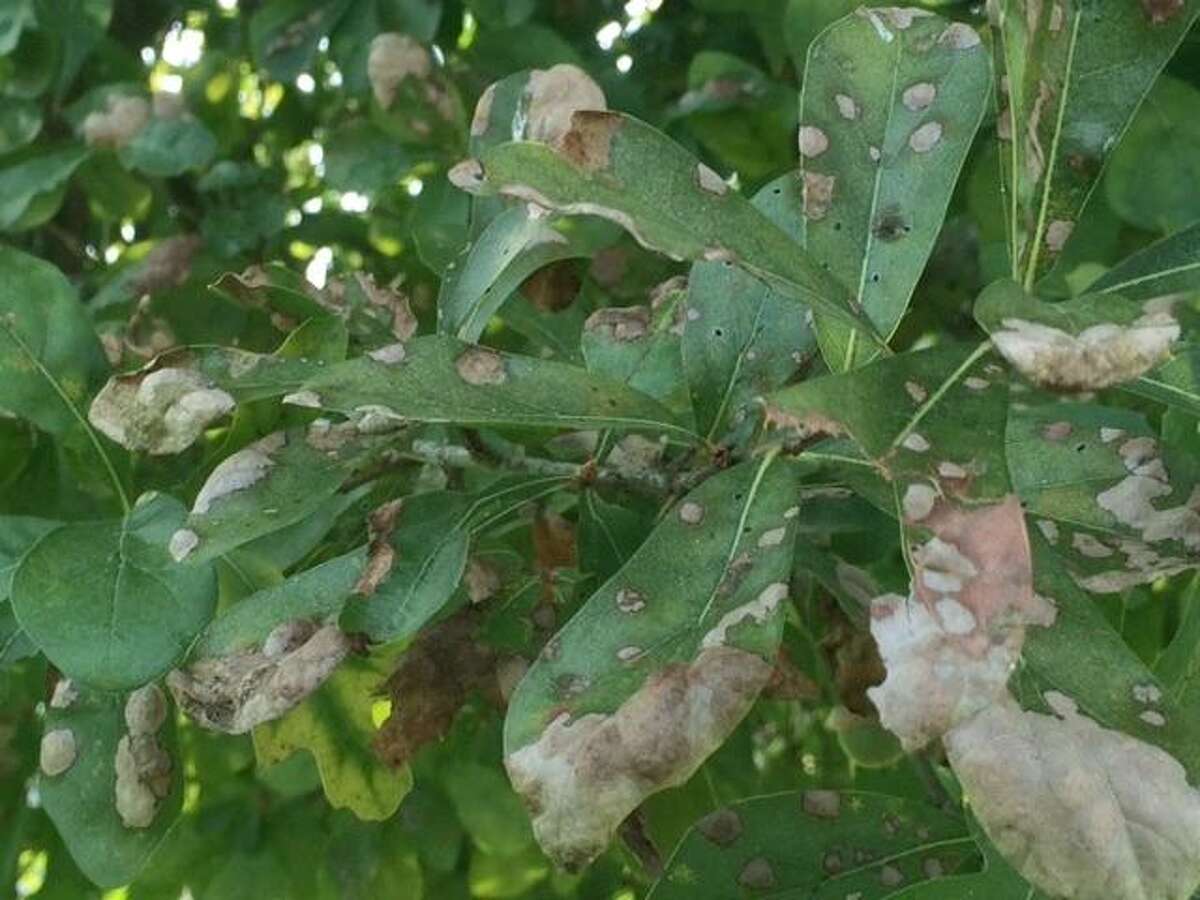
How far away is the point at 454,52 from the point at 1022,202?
1108mm

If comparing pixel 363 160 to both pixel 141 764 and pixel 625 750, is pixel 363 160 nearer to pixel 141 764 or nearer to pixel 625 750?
pixel 141 764

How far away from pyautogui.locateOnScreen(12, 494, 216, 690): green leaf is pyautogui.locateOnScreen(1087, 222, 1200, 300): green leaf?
1.49ft

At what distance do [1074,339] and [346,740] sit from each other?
1.95 ft

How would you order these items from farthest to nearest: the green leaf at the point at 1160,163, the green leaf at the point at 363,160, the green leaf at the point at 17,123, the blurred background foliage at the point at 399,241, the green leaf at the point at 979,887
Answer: the green leaf at the point at 17,123, the green leaf at the point at 363,160, the green leaf at the point at 1160,163, the blurred background foliage at the point at 399,241, the green leaf at the point at 979,887

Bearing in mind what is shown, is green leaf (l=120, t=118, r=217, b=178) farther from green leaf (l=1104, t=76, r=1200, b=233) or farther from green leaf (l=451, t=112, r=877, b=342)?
green leaf (l=451, t=112, r=877, b=342)

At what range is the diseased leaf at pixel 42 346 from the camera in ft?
3.27

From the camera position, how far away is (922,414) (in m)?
0.67

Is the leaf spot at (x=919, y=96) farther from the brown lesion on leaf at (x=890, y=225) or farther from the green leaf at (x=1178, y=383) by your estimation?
the green leaf at (x=1178, y=383)

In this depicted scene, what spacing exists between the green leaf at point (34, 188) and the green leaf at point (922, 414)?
1.11 meters

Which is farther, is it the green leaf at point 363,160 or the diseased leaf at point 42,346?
the green leaf at point 363,160

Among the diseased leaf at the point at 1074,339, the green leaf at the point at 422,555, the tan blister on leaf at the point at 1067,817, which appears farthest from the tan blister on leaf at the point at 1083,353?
the green leaf at the point at 422,555

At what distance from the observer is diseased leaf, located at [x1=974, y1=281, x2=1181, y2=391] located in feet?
1.85

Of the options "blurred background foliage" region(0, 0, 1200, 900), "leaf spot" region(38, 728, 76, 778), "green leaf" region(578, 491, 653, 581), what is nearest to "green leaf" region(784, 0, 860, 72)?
"blurred background foliage" region(0, 0, 1200, 900)

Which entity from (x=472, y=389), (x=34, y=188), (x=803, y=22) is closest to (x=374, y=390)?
(x=472, y=389)
